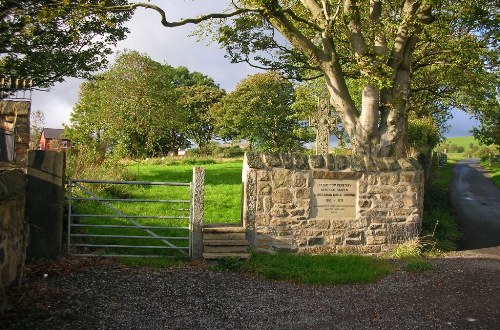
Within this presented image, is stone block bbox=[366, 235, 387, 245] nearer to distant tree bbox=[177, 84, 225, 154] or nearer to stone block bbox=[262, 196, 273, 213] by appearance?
stone block bbox=[262, 196, 273, 213]

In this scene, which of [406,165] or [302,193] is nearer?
[302,193]

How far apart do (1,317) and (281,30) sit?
8945 mm

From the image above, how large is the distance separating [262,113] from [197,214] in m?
38.6

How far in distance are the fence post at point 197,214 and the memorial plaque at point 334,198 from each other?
2.35 m

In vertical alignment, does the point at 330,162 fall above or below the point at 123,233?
above

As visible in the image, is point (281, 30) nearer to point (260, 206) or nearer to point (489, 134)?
point (260, 206)

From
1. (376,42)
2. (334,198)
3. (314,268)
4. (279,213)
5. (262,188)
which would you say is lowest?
(314,268)

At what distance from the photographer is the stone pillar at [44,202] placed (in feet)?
26.1

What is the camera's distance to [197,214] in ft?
29.0

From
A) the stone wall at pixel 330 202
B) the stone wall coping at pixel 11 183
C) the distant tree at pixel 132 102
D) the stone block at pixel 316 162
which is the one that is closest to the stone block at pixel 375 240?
the stone wall at pixel 330 202

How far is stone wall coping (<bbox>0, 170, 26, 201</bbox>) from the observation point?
6.21 meters

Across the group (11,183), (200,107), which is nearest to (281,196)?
(11,183)

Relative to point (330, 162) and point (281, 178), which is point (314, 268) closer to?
point (281, 178)

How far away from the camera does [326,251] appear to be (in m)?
9.77
